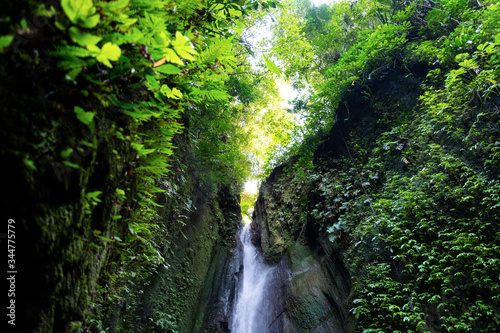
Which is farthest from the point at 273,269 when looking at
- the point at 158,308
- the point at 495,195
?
the point at 495,195

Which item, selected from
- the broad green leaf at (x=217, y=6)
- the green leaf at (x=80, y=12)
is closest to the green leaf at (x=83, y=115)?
the green leaf at (x=80, y=12)

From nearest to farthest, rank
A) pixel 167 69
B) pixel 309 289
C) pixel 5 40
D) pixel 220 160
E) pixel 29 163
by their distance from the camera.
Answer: pixel 5 40, pixel 29 163, pixel 167 69, pixel 309 289, pixel 220 160

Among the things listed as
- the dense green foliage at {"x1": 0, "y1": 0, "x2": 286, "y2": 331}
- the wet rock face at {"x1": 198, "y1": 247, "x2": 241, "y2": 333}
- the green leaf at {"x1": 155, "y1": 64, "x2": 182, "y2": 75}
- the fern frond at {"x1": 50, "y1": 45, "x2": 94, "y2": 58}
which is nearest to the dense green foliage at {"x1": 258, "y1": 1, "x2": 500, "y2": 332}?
the wet rock face at {"x1": 198, "y1": 247, "x2": 241, "y2": 333}

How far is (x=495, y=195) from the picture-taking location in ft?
12.4

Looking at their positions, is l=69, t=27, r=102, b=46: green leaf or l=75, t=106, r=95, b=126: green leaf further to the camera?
l=75, t=106, r=95, b=126: green leaf

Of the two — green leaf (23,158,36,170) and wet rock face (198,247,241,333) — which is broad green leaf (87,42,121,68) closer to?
green leaf (23,158,36,170)

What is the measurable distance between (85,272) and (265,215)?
1008 cm

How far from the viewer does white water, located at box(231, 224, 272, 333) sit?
25.6 ft

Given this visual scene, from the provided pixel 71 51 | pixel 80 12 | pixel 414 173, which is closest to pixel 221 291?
pixel 414 173

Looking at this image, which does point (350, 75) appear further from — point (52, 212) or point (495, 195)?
point (52, 212)

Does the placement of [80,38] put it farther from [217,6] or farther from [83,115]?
[217,6]

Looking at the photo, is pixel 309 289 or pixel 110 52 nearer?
pixel 110 52

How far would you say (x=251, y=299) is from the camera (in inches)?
345

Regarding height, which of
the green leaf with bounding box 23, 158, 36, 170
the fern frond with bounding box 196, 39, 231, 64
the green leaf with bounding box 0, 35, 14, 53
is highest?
the fern frond with bounding box 196, 39, 231, 64
